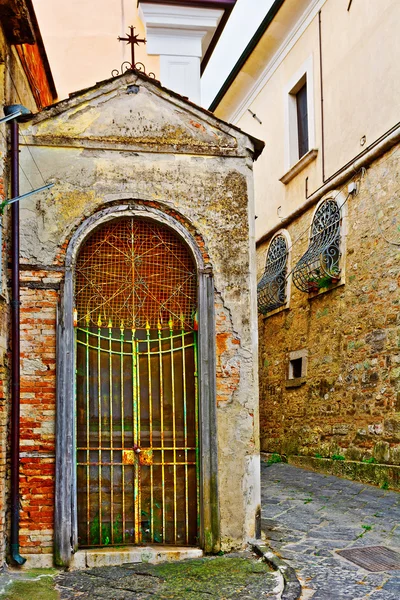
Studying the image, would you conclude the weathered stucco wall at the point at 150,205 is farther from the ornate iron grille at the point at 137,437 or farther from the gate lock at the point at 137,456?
the gate lock at the point at 137,456

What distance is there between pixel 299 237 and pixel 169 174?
7.03 metres

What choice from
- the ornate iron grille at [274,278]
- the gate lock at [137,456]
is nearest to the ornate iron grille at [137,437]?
the gate lock at [137,456]

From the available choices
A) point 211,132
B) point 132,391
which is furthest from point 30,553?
point 211,132

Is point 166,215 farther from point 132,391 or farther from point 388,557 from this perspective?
point 388,557

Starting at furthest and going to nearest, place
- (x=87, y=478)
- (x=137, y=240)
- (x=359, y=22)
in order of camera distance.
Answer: (x=359, y=22) < (x=137, y=240) < (x=87, y=478)

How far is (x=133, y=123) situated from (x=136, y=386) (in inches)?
104

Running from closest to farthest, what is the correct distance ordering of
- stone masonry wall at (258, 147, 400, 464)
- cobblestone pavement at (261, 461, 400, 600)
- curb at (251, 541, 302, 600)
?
curb at (251, 541, 302, 600), cobblestone pavement at (261, 461, 400, 600), stone masonry wall at (258, 147, 400, 464)

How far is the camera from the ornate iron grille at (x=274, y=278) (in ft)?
45.6

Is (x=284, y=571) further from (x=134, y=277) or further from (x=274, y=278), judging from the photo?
(x=274, y=278)

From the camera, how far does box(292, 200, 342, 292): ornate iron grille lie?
11.3 meters

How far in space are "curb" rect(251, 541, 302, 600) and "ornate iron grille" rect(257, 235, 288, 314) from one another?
8104 mm

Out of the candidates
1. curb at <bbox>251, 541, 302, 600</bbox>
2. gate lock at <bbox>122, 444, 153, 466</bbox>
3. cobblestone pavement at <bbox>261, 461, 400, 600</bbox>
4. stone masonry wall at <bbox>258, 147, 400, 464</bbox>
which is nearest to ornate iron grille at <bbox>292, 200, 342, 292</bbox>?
stone masonry wall at <bbox>258, 147, 400, 464</bbox>

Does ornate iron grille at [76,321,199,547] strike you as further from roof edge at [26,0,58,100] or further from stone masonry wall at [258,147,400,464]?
stone masonry wall at [258,147,400,464]

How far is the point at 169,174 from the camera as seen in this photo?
21.5 feet
